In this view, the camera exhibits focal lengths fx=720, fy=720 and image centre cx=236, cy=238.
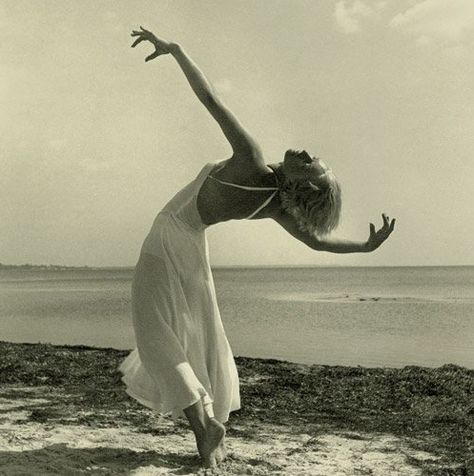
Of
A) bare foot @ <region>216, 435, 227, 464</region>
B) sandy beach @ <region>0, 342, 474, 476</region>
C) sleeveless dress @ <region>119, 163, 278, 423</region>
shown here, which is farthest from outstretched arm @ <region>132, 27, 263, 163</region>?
sandy beach @ <region>0, 342, 474, 476</region>

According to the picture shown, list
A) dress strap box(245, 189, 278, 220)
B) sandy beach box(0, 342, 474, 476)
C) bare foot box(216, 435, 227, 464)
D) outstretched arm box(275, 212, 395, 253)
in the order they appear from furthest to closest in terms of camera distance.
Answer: sandy beach box(0, 342, 474, 476)
bare foot box(216, 435, 227, 464)
outstretched arm box(275, 212, 395, 253)
dress strap box(245, 189, 278, 220)

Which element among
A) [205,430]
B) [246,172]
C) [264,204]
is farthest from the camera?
[205,430]

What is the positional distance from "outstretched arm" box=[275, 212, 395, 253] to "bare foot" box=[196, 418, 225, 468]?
109cm

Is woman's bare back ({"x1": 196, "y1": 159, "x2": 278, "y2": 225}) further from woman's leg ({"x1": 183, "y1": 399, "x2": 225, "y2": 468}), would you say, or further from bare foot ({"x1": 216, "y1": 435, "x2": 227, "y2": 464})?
Result: bare foot ({"x1": 216, "y1": 435, "x2": 227, "y2": 464})

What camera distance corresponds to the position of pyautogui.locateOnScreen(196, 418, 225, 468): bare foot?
12.7ft

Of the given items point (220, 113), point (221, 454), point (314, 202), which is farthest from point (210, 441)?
point (220, 113)

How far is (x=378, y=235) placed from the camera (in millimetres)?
4051

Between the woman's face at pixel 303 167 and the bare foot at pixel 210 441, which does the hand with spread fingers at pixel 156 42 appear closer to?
the woman's face at pixel 303 167

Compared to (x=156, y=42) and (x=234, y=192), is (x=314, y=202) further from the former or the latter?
(x=156, y=42)

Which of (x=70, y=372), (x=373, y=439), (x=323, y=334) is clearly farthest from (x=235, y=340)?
(x=373, y=439)

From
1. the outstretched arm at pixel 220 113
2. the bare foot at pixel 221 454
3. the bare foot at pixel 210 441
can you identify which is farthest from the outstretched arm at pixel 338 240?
the bare foot at pixel 221 454

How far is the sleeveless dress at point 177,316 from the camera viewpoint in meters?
3.85

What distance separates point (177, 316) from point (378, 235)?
1212mm

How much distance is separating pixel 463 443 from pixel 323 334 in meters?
17.4
